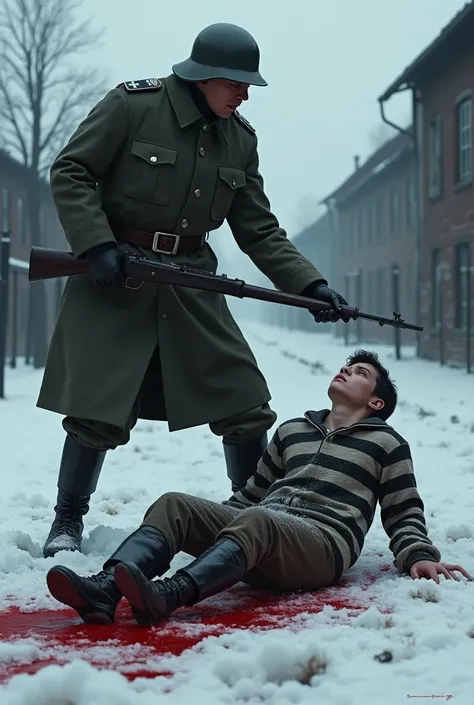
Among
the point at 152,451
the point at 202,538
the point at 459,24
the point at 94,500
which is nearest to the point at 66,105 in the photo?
the point at 459,24

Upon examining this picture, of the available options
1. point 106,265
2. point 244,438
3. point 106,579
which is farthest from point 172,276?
point 106,579

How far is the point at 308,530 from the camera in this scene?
3.69 m

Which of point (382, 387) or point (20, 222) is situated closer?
point (382, 387)

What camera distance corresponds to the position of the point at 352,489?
3982 millimetres

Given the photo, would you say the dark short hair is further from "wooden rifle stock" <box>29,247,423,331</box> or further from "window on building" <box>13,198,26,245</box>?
"window on building" <box>13,198,26,245</box>

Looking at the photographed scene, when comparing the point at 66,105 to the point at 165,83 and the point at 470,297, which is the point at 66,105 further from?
the point at 165,83

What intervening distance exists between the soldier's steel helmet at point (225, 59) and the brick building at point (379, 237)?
24.2 m

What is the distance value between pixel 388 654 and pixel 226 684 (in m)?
0.47

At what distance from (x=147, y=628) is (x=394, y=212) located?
32851 mm

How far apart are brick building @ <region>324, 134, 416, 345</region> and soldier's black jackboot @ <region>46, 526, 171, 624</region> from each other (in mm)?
25091

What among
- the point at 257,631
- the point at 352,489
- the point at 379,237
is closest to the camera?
the point at 257,631

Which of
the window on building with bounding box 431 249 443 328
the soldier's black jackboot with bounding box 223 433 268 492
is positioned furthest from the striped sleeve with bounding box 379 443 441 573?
the window on building with bounding box 431 249 443 328

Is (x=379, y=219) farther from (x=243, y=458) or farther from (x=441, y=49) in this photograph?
(x=243, y=458)

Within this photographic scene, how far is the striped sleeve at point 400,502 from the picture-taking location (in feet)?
13.0
